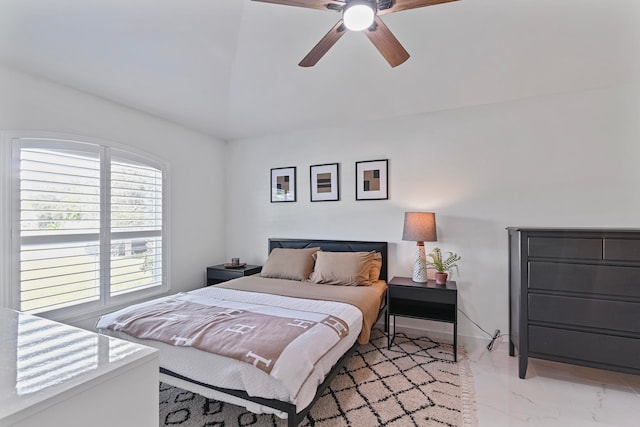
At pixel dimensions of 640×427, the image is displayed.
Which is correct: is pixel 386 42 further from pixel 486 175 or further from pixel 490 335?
pixel 490 335

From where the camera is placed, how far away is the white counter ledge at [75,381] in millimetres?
608

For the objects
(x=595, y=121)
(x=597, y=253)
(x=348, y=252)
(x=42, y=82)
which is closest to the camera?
(x=597, y=253)

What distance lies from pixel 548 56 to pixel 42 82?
4193 millimetres

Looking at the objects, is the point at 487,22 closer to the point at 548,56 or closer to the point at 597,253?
the point at 548,56

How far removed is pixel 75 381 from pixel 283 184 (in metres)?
3.57

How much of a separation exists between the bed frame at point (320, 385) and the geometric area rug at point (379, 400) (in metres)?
0.22

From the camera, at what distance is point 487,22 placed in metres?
2.00

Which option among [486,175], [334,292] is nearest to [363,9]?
[334,292]

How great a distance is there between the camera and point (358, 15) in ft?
4.77

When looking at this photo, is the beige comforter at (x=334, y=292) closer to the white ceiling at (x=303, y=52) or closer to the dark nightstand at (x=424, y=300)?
the dark nightstand at (x=424, y=300)

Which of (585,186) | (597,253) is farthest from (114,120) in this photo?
(585,186)

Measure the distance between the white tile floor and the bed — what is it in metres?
1.00

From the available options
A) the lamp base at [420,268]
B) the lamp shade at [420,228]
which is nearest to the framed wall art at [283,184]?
the lamp shade at [420,228]

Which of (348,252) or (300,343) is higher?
(348,252)
